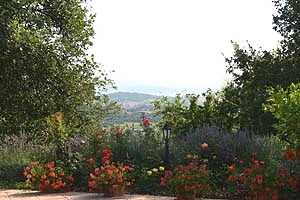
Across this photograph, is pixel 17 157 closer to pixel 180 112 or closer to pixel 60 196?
pixel 60 196

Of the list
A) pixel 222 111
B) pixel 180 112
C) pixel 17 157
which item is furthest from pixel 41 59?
pixel 222 111

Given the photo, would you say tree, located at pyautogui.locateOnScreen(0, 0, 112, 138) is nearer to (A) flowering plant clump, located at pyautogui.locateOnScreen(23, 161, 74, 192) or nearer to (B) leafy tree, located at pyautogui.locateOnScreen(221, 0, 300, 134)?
(A) flowering plant clump, located at pyautogui.locateOnScreen(23, 161, 74, 192)

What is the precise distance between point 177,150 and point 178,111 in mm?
4621

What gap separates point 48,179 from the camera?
9164 millimetres

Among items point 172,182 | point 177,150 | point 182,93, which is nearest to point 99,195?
point 172,182

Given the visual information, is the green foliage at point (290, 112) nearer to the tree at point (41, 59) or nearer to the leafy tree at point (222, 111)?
the tree at point (41, 59)

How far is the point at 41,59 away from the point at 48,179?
93.4 inches

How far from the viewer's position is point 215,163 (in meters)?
9.78

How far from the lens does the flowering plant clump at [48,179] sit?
9.05 metres

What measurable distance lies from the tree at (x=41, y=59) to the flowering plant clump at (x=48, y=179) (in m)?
1.49

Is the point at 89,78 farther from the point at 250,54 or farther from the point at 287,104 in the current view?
the point at 287,104

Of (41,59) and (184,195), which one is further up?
(41,59)

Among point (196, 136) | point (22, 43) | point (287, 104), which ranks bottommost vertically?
point (196, 136)

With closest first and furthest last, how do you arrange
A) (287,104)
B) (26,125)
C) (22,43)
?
(287,104) < (22,43) < (26,125)
